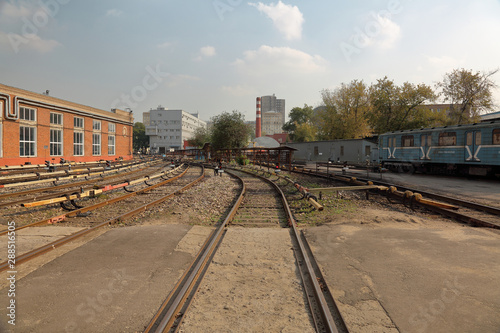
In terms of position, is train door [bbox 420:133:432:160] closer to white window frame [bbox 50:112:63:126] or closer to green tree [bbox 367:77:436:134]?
green tree [bbox 367:77:436:134]

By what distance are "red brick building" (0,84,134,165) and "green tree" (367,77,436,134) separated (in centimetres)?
3838

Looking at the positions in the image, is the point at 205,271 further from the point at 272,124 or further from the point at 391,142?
the point at 272,124

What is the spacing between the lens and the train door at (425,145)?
2075 centimetres

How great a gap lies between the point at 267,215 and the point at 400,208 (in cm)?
484

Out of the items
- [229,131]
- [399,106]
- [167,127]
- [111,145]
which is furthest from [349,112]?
[167,127]

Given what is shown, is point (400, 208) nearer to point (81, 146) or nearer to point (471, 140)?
point (471, 140)

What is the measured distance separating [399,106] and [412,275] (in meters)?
40.9

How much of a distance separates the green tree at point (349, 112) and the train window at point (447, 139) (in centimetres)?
2744

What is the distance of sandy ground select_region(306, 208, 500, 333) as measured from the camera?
293 centimetres

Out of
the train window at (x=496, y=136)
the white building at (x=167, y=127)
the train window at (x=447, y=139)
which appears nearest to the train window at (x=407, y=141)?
the train window at (x=447, y=139)

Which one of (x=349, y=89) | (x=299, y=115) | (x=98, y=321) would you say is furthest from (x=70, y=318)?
(x=299, y=115)

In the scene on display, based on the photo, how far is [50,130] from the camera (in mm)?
28094

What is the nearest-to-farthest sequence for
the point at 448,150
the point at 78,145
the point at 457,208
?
the point at 457,208, the point at 448,150, the point at 78,145

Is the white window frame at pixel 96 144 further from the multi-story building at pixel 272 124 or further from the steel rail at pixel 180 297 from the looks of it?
the multi-story building at pixel 272 124
